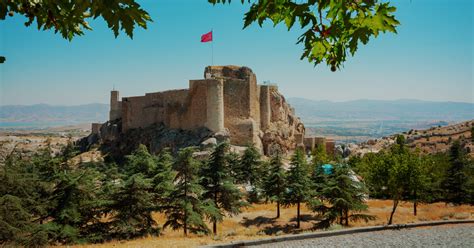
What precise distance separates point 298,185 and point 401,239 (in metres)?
9.57

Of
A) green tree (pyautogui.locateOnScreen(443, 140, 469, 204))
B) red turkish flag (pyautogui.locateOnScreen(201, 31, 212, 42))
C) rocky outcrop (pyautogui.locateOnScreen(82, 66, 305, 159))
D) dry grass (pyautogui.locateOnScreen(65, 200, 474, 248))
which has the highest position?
red turkish flag (pyautogui.locateOnScreen(201, 31, 212, 42))

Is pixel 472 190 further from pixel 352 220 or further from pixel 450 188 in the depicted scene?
pixel 352 220

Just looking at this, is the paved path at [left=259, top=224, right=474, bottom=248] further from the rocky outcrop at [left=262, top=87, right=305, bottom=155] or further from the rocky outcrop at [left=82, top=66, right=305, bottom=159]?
the rocky outcrop at [left=262, top=87, right=305, bottom=155]

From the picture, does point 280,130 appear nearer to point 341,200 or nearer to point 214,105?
point 214,105

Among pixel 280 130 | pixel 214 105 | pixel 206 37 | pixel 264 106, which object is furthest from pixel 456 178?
pixel 206 37

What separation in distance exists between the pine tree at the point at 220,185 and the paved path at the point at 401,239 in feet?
26.1

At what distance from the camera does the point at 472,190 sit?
23.8 m

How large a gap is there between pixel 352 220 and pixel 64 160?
1538 cm

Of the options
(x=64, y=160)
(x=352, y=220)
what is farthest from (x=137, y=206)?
(x=352, y=220)

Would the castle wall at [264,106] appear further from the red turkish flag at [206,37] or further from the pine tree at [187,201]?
the pine tree at [187,201]

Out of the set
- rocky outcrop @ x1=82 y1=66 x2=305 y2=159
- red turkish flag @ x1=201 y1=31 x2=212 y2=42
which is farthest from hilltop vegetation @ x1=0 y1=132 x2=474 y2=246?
red turkish flag @ x1=201 y1=31 x2=212 y2=42

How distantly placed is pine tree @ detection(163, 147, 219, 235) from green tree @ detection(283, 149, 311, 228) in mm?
5995

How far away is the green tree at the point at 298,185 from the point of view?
1922 centimetres

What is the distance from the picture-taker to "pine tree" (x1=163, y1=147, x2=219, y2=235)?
14441mm
